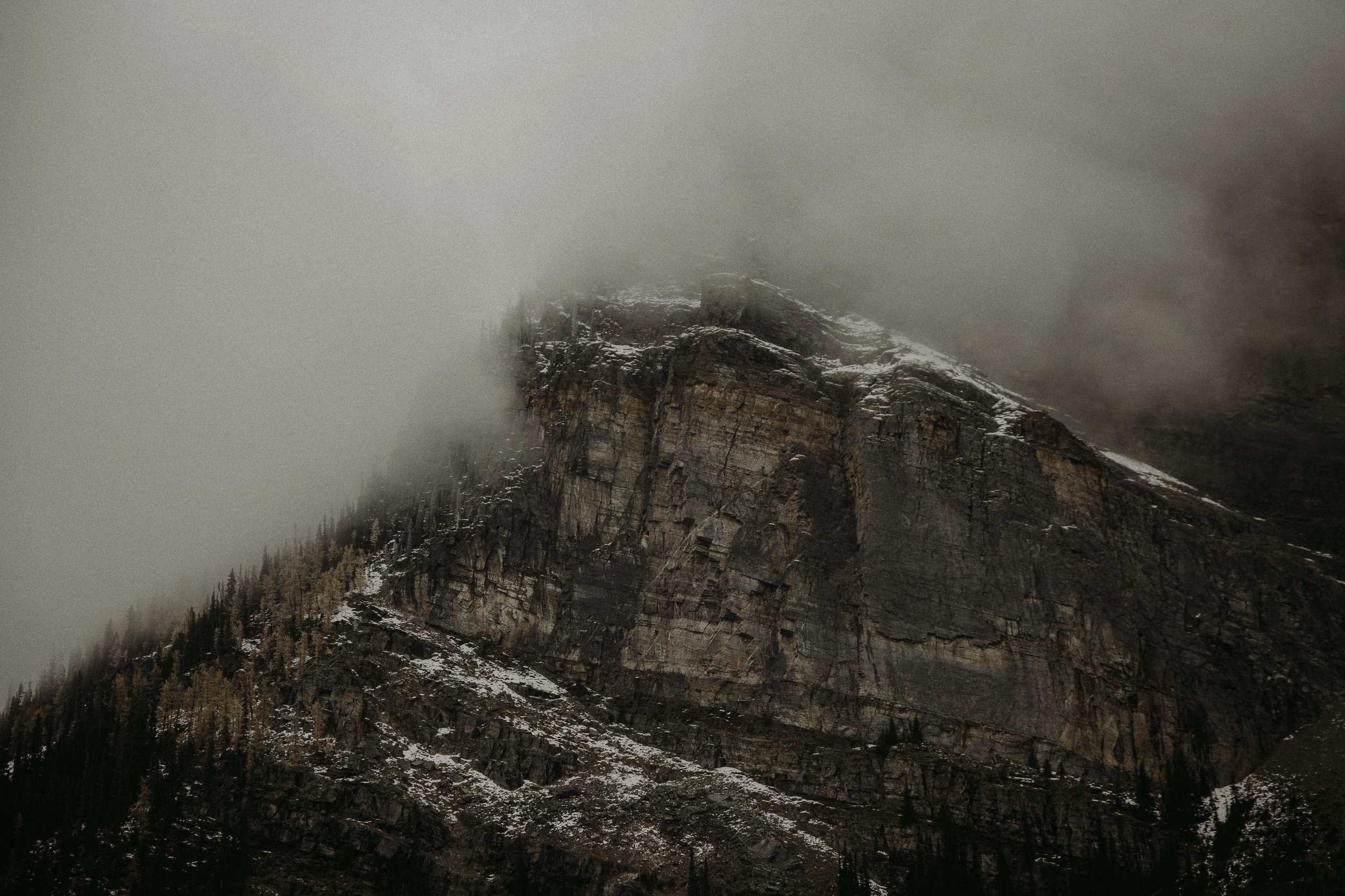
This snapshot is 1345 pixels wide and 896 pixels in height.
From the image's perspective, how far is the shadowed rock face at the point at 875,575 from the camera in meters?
168

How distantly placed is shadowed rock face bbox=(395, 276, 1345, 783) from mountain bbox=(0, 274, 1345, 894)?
0.46m

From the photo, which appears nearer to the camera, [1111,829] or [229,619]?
[1111,829]

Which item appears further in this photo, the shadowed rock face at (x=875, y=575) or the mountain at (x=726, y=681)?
the shadowed rock face at (x=875, y=575)

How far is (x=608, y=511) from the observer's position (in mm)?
187375

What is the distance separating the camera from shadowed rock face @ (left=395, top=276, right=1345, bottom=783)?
551 feet

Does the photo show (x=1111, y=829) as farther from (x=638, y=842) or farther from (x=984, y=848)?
(x=638, y=842)

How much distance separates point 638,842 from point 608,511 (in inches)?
2120

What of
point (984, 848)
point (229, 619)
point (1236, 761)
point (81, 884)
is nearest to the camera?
point (81, 884)

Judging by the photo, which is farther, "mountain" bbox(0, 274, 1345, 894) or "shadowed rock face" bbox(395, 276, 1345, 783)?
"shadowed rock face" bbox(395, 276, 1345, 783)

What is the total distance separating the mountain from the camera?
14450 cm

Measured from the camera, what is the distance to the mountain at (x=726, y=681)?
14450 centimetres

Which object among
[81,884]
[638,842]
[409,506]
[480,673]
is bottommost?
[81,884]

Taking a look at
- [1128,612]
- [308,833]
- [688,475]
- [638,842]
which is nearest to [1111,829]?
[1128,612]

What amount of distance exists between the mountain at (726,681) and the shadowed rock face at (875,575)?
46 cm
